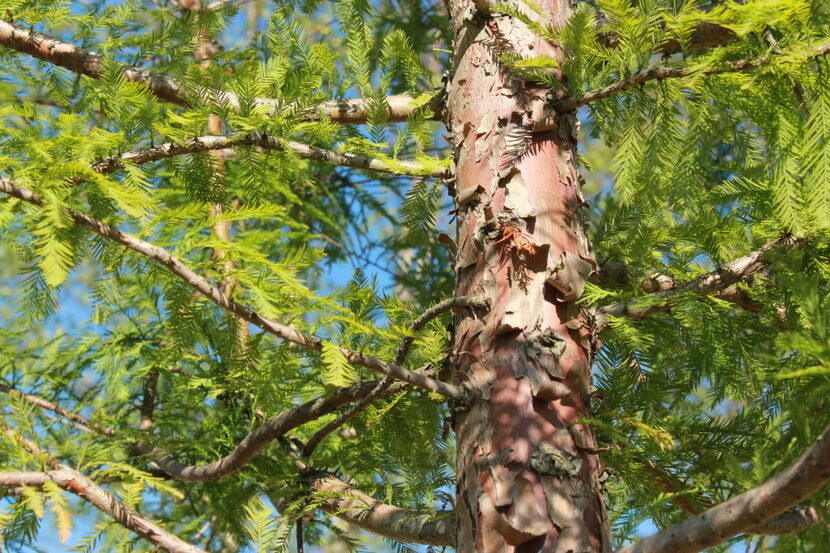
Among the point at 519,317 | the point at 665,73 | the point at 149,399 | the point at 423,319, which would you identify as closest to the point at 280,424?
the point at 423,319

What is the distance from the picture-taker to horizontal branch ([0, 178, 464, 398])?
1771mm

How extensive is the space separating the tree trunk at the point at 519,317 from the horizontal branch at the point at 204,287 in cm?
19

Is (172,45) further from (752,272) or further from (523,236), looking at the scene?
(752,272)

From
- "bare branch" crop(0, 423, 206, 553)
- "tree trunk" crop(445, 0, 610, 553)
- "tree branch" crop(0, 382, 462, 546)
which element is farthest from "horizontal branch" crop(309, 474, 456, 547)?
"bare branch" crop(0, 423, 206, 553)

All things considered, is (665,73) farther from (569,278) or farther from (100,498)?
(100,498)

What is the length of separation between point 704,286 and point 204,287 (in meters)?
1.22

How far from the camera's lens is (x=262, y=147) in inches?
93.2

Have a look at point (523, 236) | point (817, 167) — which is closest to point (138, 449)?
point (523, 236)

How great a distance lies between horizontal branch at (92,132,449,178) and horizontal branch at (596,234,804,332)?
66cm

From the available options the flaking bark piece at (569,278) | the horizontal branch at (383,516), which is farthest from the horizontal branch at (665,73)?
the horizontal branch at (383,516)

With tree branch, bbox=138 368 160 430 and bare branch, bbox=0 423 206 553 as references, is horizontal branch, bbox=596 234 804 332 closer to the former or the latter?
bare branch, bbox=0 423 206 553

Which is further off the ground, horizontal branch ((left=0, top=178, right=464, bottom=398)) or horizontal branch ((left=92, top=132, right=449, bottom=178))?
horizontal branch ((left=92, top=132, right=449, bottom=178))

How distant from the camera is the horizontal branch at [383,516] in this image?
2250 millimetres

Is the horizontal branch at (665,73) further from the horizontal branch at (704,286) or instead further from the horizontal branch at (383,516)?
the horizontal branch at (383,516)
